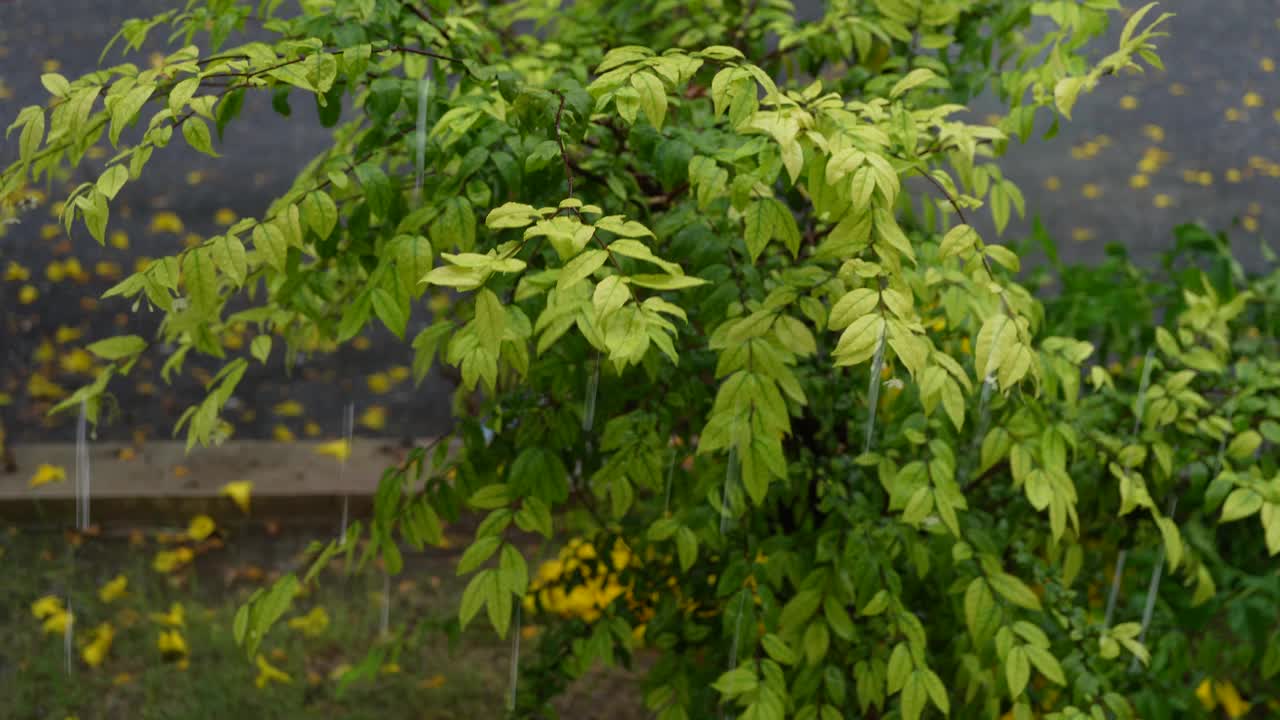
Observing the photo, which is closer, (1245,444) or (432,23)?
(432,23)

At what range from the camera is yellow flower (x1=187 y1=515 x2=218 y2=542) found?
4207 mm

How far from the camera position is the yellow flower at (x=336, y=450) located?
452 cm

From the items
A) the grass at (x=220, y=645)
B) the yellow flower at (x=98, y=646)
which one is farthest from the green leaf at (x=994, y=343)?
the yellow flower at (x=98, y=646)

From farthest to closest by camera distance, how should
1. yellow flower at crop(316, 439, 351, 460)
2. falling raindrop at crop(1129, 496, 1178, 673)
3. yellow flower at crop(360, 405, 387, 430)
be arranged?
1. yellow flower at crop(360, 405, 387, 430)
2. yellow flower at crop(316, 439, 351, 460)
3. falling raindrop at crop(1129, 496, 1178, 673)

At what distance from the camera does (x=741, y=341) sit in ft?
5.92

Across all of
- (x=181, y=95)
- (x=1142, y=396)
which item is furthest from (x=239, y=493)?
(x=1142, y=396)

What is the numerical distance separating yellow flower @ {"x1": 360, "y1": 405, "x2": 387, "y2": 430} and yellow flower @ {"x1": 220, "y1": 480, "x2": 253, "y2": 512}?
31.6 inches

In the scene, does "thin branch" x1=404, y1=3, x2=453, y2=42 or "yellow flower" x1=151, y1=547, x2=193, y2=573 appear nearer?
"thin branch" x1=404, y1=3, x2=453, y2=42

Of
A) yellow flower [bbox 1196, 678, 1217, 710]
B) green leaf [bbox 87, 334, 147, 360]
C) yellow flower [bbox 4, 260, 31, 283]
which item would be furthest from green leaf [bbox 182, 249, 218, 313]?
yellow flower [bbox 4, 260, 31, 283]

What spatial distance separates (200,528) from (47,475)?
596 millimetres

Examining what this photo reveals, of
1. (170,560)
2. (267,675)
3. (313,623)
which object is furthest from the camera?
(170,560)

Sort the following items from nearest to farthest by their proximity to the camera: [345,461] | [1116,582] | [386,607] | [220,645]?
[1116,582] < [220,645] < [386,607] < [345,461]

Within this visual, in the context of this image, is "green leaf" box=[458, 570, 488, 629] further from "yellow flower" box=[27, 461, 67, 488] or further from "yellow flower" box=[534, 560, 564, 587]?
"yellow flower" box=[27, 461, 67, 488]

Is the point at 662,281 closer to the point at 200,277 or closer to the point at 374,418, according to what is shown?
the point at 200,277
